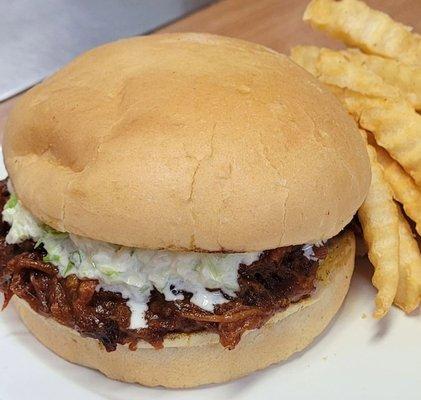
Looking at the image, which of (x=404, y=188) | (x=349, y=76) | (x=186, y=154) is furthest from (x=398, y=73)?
(x=186, y=154)

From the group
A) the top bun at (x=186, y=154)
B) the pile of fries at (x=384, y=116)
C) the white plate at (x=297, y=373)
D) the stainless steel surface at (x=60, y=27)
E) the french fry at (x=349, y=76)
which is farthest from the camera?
the stainless steel surface at (x=60, y=27)

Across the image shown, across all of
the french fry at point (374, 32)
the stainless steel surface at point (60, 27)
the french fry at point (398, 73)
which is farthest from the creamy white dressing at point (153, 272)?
the stainless steel surface at point (60, 27)

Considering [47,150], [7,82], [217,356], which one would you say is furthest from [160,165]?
[7,82]

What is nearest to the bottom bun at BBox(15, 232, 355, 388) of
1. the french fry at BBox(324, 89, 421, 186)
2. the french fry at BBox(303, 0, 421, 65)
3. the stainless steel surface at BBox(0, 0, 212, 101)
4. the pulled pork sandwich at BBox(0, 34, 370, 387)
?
the pulled pork sandwich at BBox(0, 34, 370, 387)

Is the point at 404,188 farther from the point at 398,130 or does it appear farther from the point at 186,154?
the point at 186,154

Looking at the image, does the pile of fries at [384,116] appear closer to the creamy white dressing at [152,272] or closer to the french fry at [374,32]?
the french fry at [374,32]

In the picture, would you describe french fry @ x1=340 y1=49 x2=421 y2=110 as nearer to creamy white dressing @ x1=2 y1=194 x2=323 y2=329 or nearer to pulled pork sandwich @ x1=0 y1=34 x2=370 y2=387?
pulled pork sandwich @ x1=0 y1=34 x2=370 y2=387
